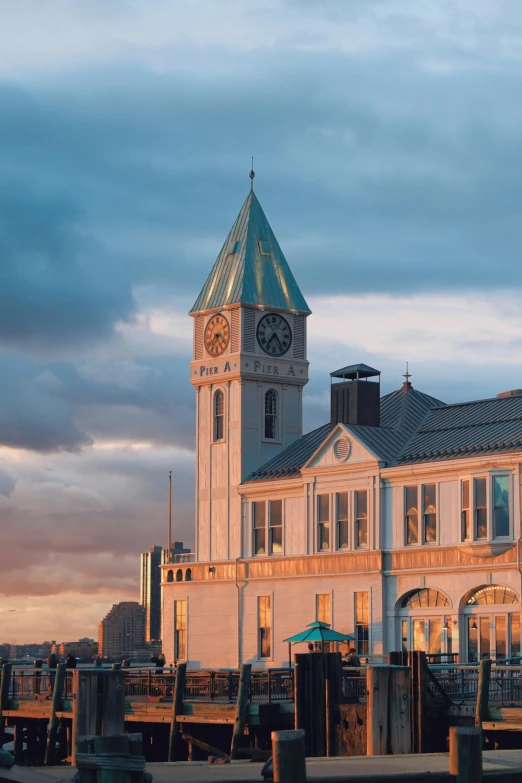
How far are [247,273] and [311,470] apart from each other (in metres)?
11.1

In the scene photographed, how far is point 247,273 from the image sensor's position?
6812 cm

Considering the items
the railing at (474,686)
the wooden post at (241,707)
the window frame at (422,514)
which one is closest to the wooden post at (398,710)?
the railing at (474,686)

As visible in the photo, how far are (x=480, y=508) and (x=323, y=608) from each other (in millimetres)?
9560

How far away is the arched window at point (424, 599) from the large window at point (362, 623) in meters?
1.64

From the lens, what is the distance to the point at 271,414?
68.1m

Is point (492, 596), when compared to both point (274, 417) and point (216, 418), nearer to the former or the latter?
point (274, 417)

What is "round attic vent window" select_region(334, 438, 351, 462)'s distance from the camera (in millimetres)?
60125

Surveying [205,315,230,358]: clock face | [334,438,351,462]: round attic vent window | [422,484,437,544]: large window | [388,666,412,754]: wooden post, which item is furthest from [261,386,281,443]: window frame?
[388,666,412,754]: wooden post

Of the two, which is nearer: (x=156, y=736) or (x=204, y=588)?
(x=156, y=736)

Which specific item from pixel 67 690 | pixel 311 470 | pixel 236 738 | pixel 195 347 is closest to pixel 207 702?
pixel 236 738

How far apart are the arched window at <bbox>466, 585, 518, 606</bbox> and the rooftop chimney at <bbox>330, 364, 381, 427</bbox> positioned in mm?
9913

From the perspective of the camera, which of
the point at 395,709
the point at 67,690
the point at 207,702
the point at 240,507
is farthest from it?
the point at 240,507

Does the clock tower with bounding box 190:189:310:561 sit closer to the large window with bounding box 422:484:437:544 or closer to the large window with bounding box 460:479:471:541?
the large window with bounding box 422:484:437:544

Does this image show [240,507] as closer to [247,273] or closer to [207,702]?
[247,273]
